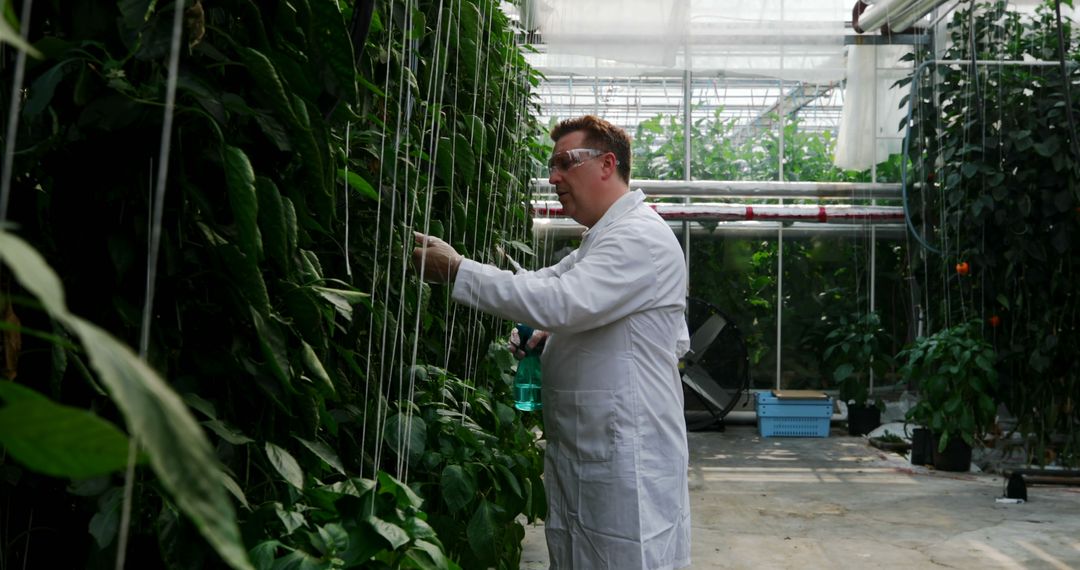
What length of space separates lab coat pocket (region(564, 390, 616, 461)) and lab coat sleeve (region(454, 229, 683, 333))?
0.16m

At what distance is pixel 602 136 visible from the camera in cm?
246

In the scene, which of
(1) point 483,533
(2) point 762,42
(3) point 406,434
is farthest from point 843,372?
(3) point 406,434

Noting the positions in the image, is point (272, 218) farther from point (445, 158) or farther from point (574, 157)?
point (574, 157)

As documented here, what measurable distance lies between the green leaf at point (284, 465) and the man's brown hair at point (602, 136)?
1.35 metres

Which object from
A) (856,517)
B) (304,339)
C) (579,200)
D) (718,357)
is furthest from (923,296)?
(304,339)

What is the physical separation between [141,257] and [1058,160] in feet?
21.4

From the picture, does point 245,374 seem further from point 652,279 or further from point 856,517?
point 856,517

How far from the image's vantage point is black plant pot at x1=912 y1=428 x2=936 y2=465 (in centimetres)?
689

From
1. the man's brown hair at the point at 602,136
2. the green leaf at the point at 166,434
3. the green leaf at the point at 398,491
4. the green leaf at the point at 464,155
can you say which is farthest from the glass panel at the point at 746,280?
the green leaf at the point at 166,434

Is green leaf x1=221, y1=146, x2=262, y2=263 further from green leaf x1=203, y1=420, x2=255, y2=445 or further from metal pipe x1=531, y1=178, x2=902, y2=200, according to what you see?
metal pipe x1=531, y1=178, x2=902, y2=200

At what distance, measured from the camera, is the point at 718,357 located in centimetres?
813

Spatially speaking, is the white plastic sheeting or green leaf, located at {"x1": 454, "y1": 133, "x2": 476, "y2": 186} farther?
the white plastic sheeting

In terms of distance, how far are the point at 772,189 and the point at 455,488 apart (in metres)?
7.38

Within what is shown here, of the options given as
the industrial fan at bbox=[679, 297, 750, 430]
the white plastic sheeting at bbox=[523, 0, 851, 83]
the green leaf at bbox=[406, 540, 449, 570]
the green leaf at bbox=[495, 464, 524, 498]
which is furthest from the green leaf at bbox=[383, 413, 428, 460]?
the white plastic sheeting at bbox=[523, 0, 851, 83]
